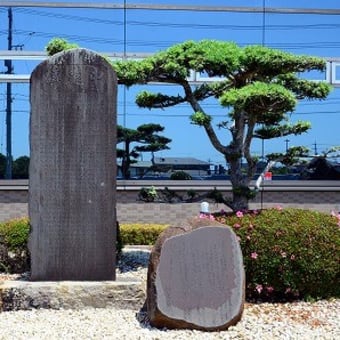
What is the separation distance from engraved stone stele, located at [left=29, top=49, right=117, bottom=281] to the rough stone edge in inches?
10.1

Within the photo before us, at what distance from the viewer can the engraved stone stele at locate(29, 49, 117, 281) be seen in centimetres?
644

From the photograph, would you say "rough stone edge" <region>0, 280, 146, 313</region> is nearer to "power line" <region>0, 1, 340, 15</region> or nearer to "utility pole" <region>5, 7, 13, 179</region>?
"utility pole" <region>5, 7, 13, 179</region>

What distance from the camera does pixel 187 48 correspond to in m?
7.45

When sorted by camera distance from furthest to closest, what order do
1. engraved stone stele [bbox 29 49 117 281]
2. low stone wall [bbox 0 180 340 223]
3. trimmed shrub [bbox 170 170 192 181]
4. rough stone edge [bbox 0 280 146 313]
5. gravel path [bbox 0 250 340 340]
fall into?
trimmed shrub [bbox 170 170 192 181]
low stone wall [bbox 0 180 340 223]
engraved stone stele [bbox 29 49 117 281]
rough stone edge [bbox 0 280 146 313]
gravel path [bbox 0 250 340 340]

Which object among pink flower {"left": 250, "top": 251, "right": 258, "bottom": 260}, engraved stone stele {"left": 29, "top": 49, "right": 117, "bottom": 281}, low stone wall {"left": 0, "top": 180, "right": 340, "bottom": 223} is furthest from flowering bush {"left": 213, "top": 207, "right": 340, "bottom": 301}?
low stone wall {"left": 0, "top": 180, "right": 340, "bottom": 223}

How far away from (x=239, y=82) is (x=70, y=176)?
99.4 inches

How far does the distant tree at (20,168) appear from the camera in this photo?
12828 mm

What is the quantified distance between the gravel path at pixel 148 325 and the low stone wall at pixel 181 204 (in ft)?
21.0

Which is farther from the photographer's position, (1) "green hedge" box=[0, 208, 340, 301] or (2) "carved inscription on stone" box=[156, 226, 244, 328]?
(1) "green hedge" box=[0, 208, 340, 301]

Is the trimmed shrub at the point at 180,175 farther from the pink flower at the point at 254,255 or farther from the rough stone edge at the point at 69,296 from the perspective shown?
the rough stone edge at the point at 69,296

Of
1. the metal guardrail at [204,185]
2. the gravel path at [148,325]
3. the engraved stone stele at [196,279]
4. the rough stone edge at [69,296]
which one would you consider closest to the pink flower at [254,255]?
the gravel path at [148,325]

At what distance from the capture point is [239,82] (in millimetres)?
7727

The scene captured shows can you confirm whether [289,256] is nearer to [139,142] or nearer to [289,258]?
[289,258]

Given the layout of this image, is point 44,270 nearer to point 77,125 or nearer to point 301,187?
point 77,125
